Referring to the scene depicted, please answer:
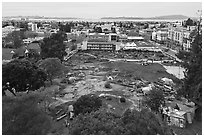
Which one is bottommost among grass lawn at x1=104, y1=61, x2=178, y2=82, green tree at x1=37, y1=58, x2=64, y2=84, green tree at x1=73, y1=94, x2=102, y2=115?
grass lawn at x1=104, y1=61, x2=178, y2=82

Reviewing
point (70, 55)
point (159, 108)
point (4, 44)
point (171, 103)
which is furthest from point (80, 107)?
point (4, 44)

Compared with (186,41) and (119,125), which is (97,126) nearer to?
(119,125)

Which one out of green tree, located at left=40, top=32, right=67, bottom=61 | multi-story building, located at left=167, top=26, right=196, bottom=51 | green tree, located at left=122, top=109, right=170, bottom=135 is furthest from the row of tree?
multi-story building, located at left=167, top=26, right=196, bottom=51

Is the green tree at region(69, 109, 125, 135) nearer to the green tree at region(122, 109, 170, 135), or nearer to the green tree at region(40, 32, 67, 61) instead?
the green tree at region(122, 109, 170, 135)

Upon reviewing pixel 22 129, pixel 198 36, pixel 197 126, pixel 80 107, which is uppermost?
pixel 198 36

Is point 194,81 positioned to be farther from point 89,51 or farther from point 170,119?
point 89,51

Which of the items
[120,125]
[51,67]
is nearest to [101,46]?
[51,67]
